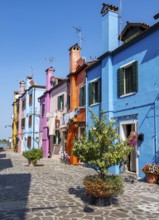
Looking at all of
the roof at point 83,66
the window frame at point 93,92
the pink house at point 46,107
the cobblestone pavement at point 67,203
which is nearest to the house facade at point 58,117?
the pink house at point 46,107

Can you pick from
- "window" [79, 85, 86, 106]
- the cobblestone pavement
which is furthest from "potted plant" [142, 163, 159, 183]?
"window" [79, 85, 86, 106]

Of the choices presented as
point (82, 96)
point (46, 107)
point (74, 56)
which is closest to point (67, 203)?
point (82, 96)

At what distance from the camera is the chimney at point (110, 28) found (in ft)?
51.1

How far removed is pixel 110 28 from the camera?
51.1 ft

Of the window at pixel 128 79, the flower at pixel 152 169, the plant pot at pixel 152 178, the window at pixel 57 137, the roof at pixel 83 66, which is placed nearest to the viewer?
the flower at pixel 152 169

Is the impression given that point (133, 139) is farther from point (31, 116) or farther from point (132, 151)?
point (31, 116)

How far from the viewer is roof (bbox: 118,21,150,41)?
14555 mm

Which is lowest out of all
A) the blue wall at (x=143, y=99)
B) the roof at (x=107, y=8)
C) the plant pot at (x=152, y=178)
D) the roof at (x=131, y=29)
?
the plant pot at (x=152, y=178)

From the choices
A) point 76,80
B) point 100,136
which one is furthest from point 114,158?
point 76,80

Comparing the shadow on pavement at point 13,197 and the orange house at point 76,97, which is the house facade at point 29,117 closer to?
the orange house at point 76,97

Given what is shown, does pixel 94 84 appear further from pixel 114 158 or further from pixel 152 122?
pixel 114 158

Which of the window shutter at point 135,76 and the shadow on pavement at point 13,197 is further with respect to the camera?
the window shutter at point 135,76

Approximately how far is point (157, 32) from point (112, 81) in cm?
427

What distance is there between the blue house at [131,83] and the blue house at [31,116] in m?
17.1
